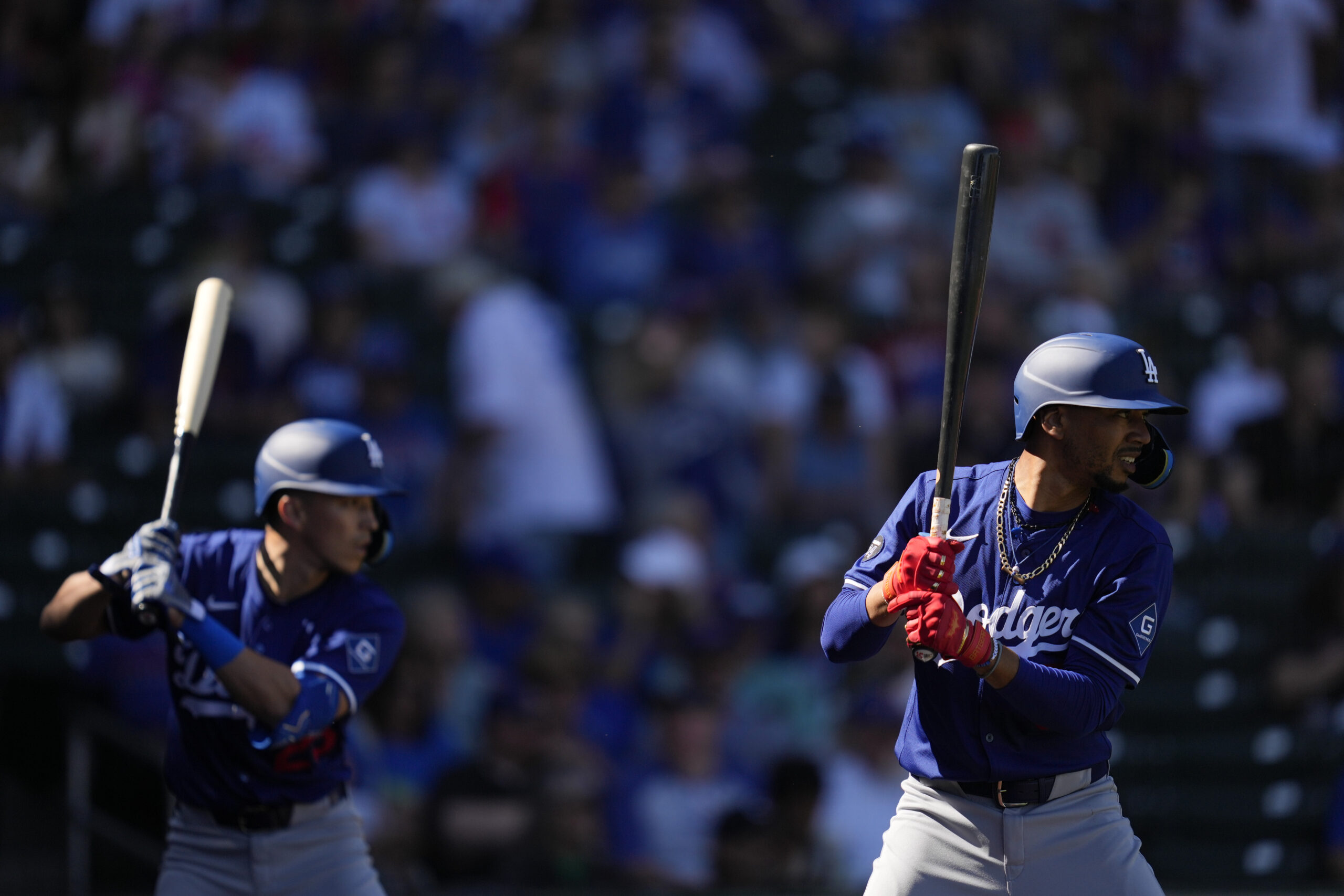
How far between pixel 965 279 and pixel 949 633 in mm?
752

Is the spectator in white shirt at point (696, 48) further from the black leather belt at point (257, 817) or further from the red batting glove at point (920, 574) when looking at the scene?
the red batting glove at point (920, 574)

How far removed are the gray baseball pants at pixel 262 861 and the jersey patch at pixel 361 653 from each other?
0.33 metres

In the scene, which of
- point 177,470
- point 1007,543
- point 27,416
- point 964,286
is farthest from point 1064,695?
point 27,416

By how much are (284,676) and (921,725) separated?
52.5 inches

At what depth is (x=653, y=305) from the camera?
26.0 feet

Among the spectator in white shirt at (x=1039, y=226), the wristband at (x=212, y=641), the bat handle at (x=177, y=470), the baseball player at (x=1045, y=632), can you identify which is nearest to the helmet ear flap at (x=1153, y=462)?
the baseball player at (x=1045, y=632)

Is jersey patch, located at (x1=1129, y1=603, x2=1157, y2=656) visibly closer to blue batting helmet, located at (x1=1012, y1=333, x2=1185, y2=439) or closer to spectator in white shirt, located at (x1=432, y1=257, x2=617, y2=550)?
blue batting helmet, located at (x1=1012, y1=333, x2=1185, y2=439)

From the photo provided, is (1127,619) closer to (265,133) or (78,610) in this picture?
(78,610)

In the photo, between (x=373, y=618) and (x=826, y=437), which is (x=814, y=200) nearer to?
(x=826, y=437)

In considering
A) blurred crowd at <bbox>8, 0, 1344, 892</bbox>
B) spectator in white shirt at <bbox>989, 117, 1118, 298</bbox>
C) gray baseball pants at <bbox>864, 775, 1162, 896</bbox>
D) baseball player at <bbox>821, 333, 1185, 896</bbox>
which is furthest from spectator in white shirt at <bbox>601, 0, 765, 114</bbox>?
gray baseball pants at <bbox>864, 775, 1162, 896</bbox>

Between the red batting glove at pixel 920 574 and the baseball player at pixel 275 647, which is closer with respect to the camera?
the red batting glove at pixel 920 574

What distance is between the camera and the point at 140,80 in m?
9.21

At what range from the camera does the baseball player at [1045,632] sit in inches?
121

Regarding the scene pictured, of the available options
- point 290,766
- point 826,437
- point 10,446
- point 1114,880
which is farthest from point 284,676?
point 10,446
